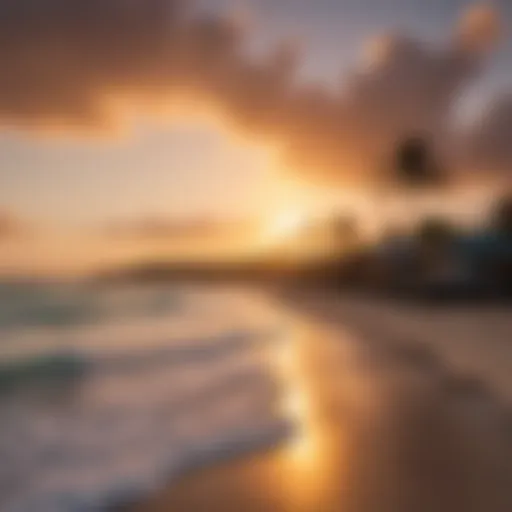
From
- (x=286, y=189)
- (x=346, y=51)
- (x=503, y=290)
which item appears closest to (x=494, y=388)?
(x=503, y=290)

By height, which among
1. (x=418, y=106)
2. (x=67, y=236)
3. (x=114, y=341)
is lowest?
(x=114, y=341)

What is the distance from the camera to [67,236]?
191cm

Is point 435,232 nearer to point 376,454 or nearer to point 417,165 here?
point 417,165

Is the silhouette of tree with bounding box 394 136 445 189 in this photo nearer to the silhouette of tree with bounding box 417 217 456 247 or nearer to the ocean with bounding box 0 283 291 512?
the silhouette of tree with bounding box 417 217 456 247

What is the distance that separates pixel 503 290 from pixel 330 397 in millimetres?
896

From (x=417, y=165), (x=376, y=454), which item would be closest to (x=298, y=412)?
(x=376, y=454)

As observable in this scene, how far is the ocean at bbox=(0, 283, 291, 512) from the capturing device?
57.3 inches

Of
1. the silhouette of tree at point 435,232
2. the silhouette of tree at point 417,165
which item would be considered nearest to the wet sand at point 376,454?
the silhouette of tree at point 435,232

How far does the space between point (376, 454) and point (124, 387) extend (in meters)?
1.00

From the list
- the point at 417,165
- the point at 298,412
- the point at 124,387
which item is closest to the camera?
the point at 298,412

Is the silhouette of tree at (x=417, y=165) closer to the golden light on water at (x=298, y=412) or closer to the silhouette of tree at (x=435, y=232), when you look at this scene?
the silhouette of tree at (x=435, y=232)

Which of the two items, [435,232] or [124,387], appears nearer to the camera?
[124,387]

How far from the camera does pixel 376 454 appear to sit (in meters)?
1.49

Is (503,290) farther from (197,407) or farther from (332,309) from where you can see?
(197,407)
